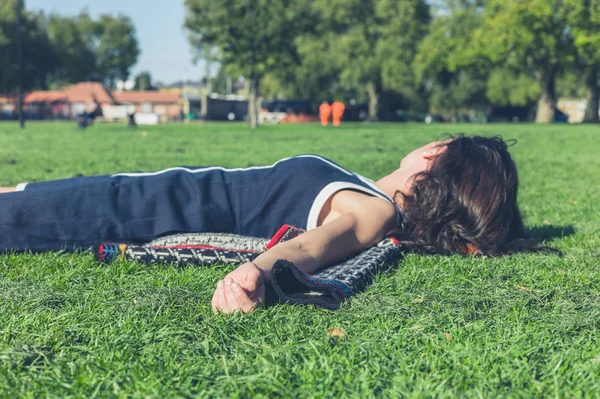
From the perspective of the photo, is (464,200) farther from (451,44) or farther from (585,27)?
(451,44)

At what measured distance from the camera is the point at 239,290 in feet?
8.62

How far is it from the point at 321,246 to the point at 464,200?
1049 mm

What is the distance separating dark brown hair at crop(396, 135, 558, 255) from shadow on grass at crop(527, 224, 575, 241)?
107cm

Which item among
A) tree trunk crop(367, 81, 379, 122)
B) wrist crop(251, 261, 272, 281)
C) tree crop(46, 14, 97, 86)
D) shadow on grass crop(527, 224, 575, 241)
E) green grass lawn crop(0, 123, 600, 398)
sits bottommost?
shadow on grass crop(527, 224, 575, 241)

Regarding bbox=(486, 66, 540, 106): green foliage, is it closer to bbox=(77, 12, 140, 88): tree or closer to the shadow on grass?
bbox=(77, 12, 140, 88): tree

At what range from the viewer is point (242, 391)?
6.39 ft

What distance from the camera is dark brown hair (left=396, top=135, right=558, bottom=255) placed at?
3.72m

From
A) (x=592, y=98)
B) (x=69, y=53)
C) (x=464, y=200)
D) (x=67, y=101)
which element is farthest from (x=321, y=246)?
(x=67, y=101)

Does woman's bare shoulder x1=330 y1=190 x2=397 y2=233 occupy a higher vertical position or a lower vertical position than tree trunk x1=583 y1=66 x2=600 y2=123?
lower

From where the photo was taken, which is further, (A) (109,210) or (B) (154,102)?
(B) (154,102)

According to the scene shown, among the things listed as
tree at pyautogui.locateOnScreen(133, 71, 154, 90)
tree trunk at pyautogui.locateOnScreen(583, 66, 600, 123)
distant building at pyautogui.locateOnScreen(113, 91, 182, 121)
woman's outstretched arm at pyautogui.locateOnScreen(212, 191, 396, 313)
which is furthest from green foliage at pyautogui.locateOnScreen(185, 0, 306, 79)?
tree at pyautogui.locateOnScreen(133, 71, 154, 90)

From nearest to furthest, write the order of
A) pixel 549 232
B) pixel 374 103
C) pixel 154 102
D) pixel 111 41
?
pixel 549 232 → pixel 374 103 → pixel 154 102 → pixel 111 41

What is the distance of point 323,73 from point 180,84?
125012 mm

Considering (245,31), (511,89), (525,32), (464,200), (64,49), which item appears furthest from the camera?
(64,49)
